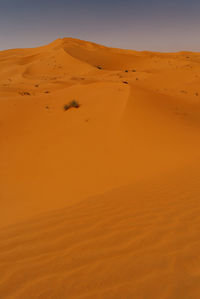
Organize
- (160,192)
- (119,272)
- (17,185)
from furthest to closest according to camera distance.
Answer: (17,185), (160,192), (119,272)

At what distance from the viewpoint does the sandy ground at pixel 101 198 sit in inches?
74.3

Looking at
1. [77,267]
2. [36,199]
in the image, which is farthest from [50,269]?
[36,199]

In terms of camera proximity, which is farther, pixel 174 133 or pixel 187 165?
pixel 174 133

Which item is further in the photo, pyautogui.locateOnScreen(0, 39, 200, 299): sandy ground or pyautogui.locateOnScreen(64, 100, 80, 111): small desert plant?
pyautogui.locateOnScreen(64, 100, 80, 111): small desert plant

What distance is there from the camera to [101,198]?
3539 mm

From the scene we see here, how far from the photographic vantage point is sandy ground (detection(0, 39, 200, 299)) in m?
1.89

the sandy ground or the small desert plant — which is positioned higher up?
the small desert plant

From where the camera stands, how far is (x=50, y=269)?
2.00m

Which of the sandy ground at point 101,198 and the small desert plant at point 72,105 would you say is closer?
the sandy ground at point 101,198

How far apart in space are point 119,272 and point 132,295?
0.80 ft

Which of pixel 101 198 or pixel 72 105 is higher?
pixel 72 105

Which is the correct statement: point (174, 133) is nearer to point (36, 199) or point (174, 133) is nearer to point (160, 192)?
point (160, 192)

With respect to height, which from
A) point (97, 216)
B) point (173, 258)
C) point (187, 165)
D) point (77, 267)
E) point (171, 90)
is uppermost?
point (171, 90)

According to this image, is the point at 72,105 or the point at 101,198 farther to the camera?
the point at 72,105
